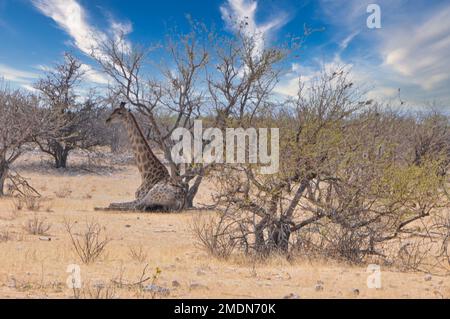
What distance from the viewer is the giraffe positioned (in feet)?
41.8

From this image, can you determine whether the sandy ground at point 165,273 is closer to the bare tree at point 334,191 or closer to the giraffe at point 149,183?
the bare tree at point 334,191

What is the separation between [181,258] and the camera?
712 centimetres

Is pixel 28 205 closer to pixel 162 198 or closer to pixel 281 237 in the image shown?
pixel 162 198

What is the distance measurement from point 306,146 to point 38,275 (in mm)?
4006

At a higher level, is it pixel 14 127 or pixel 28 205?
pixel 14 127

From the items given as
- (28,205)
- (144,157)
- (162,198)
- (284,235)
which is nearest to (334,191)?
(284,235)

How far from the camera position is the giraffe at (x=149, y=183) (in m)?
12.7

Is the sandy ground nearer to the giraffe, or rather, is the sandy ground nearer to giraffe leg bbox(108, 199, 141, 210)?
giraffe leg bbox(108, 199, 141, 210)

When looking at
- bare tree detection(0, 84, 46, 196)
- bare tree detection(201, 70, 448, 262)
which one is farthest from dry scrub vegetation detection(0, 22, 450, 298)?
bare tree detection(0, 84, 46, 196)

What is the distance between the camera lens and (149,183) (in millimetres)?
13227

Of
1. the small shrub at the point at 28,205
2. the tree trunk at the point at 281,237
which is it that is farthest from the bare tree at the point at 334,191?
the small shrub at the point at 28,205

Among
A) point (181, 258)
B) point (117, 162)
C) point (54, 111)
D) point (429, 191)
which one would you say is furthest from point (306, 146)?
point (117, 162)

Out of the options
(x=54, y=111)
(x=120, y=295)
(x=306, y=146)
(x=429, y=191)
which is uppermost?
(x=54, y=111)
